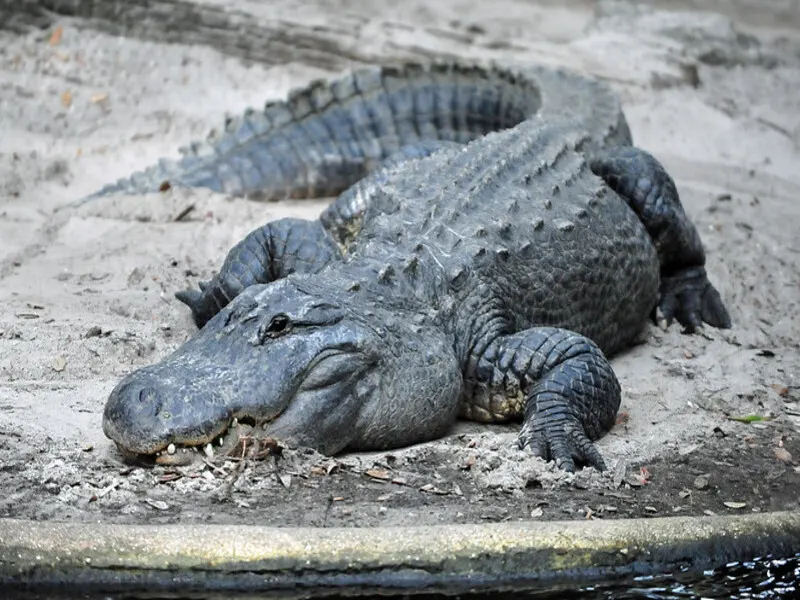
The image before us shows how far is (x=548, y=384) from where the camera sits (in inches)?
192

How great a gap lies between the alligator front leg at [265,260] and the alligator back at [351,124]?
5.66ft

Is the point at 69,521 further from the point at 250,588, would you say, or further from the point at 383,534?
the point at 383,534

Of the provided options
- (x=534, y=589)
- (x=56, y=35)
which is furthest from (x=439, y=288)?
(x=56, y=35)

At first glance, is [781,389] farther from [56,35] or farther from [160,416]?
[56,35]

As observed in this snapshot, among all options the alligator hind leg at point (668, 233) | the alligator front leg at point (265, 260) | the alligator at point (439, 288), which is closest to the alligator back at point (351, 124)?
the alligator at point (439, 288)

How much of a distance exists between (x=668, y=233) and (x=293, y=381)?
2664mm

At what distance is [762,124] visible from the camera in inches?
360

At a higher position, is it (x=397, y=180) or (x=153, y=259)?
(x=397, y=180)

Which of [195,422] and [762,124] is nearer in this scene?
[195,422]

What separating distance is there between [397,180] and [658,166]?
56.2 inches

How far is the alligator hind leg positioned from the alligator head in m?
1.83

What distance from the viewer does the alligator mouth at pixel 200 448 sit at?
416 cm

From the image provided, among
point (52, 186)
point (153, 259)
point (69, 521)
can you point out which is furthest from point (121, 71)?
point (69, 521)

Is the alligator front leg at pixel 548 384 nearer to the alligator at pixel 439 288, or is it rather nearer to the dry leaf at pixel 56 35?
the alligator at pixel 439 288
